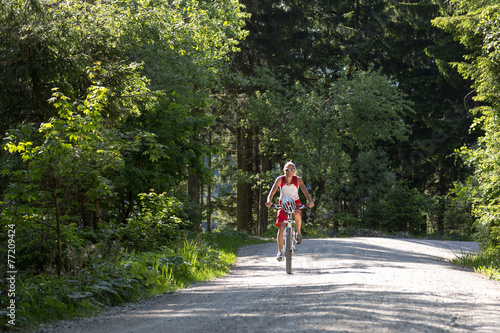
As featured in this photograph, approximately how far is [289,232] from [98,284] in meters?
3.95

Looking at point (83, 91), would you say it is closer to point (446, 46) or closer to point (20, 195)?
point (20, 195)

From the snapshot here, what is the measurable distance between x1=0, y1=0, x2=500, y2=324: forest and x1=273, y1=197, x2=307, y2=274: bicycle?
1957 mm

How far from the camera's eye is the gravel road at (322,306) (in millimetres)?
4781

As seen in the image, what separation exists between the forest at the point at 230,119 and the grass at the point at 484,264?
0.43 m

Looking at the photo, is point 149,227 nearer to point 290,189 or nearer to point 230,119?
point 290,189

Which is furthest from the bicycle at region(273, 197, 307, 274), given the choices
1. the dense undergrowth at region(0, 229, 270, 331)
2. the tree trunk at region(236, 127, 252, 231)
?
the tree trunk at region(236, 127, 252, 231)

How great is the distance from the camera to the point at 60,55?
30.9ft

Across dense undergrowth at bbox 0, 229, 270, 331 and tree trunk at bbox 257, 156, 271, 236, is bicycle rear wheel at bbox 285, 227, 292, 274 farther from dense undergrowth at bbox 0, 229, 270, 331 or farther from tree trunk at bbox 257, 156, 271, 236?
tree trunk at bbox 257, 156, 271, 236

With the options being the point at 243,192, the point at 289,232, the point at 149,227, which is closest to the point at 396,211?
the point at 243,192

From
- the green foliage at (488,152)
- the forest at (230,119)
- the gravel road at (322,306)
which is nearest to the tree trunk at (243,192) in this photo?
the forest at (230,119)

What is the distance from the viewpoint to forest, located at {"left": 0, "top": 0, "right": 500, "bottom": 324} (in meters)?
8.02

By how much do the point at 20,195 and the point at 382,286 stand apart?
17.9 feet

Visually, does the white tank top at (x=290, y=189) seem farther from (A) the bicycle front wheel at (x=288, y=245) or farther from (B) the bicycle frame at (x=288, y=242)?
(A) the bicycle front wheel at (x=288, y=245)

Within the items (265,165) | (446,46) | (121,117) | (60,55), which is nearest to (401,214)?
(265,165)
